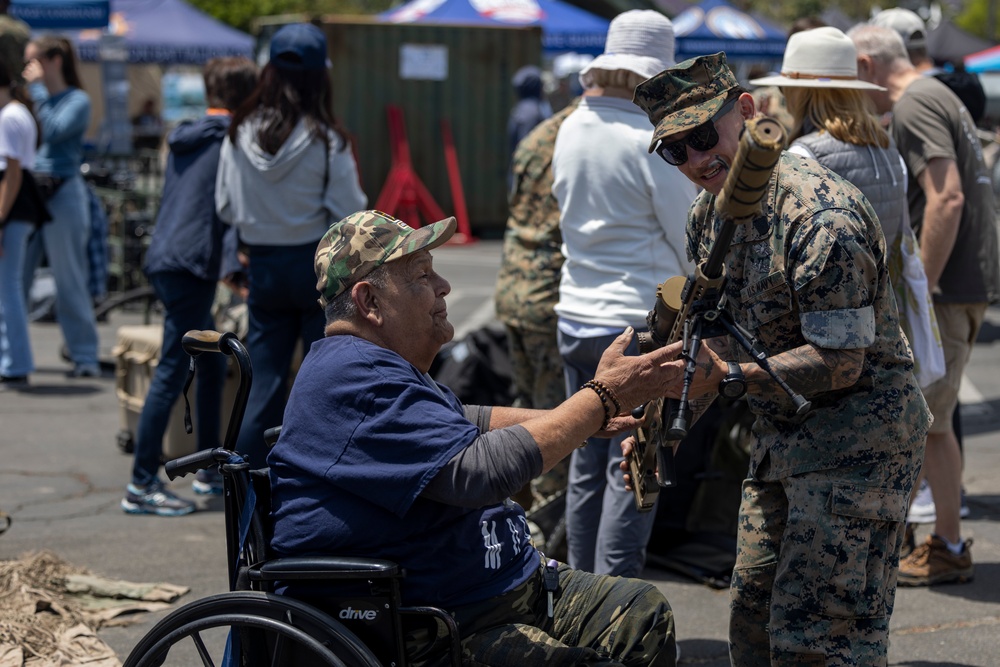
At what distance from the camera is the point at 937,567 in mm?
4680

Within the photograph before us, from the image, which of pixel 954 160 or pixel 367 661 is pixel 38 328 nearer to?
pixel 954 160

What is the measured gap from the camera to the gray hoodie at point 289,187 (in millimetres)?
5016

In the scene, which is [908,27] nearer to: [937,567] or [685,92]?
[937,567]

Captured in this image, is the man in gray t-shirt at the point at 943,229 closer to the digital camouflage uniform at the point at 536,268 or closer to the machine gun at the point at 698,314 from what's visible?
the digital camouflage uniform at the point at 536,268

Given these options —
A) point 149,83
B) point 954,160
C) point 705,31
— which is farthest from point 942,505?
point 149,83

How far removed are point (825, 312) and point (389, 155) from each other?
1349 cm

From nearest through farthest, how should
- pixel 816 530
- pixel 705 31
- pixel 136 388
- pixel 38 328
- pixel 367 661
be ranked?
pixel 367 661 < pixel 816 530 < pixel 136 388 < pixel 38 328 < pixel 705 31

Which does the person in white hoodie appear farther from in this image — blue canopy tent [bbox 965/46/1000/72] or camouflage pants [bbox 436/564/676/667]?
blue canopy tent [bbox 965/46/1000/72]

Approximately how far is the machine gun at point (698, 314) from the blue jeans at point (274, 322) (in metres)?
2.23

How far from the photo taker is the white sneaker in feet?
17.2

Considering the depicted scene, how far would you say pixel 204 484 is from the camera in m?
5.80

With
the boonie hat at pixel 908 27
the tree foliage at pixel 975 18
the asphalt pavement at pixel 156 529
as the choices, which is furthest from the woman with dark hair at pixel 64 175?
the tree foliage at pixel 975 18

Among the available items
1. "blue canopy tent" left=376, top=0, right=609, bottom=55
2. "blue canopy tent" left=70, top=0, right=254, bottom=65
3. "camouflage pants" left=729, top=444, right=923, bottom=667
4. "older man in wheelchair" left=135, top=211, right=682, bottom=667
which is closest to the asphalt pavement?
"camouflage pants" left=729, top=444, right=923, bottom=667

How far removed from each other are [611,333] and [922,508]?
6.83 feet
